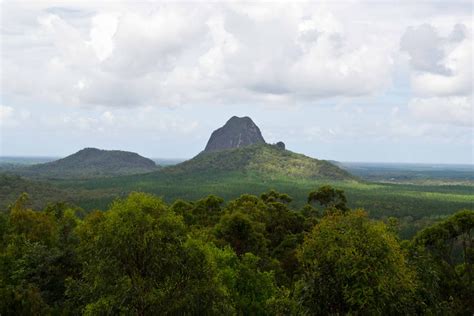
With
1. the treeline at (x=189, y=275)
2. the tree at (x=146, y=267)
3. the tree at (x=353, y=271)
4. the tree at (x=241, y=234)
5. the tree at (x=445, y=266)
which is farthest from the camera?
the tree at (x=241, y=234)

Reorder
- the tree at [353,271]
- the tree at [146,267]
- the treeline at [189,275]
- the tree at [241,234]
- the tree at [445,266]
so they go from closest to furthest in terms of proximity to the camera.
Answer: the tree at [146,267] → the treeline at [189,275] → the tree at [353,271] → the tree at [445,266] → the tree at [241,234]

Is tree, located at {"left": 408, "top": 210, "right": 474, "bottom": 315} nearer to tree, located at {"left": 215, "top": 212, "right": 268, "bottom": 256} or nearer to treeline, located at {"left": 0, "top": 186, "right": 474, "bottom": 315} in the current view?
treeline, located at {"left": 0, "top": 186, "right": 474, "bottom": 315}

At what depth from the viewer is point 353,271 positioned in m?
31.3

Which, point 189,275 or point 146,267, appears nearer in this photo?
point 146,267

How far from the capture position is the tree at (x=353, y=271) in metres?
31.1

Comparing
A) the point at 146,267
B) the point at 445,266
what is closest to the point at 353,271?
the point at 146,267

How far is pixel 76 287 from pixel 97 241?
7401 millimetres

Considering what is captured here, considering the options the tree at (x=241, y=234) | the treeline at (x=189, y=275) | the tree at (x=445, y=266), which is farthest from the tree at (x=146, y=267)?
the tree at (x=241, y=234)

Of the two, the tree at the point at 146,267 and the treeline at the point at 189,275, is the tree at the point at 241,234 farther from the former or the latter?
the tree at the point at 146,267

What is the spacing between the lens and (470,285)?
50812 mm

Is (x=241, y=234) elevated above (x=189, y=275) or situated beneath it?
situated beneath

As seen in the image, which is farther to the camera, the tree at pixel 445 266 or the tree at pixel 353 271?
the tree at pixel 445 266

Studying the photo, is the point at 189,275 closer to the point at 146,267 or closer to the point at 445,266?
the point at 146,267

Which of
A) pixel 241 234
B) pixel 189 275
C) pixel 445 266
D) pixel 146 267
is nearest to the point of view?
pixel 146 267
